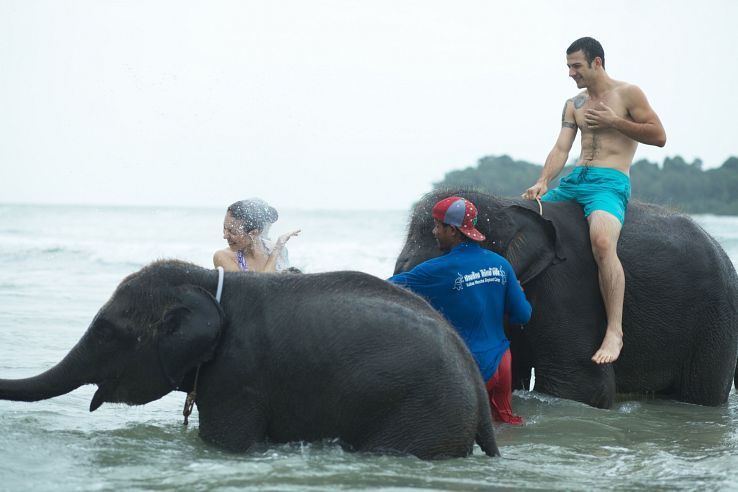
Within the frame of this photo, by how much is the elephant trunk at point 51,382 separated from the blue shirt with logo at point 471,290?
1.79 meters

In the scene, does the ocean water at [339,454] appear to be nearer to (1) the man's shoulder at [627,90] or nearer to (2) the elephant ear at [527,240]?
(2) the elephant ear at [527,240]

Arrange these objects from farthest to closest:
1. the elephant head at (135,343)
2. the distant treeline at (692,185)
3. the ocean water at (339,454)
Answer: the distant treeline at (692,185)
the elephant head at (135,343)
the ocean water at (339,454)

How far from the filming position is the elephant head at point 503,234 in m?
6.98

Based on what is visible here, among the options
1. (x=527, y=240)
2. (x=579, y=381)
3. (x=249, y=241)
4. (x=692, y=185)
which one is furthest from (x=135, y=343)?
(x=692, y=185)

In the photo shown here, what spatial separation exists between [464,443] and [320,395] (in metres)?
0.74

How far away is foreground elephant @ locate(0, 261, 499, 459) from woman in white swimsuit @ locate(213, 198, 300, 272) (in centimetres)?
212

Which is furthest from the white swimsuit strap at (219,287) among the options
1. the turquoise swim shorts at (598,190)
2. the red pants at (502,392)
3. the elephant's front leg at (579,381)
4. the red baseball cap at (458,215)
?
the turquoise swim shorts at (598,190)

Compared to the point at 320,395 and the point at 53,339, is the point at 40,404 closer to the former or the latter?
the point at 320,395

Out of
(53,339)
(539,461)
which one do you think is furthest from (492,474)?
(53,339)

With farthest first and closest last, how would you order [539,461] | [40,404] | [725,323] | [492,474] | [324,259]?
[324,259] → [725,323] → [40,404] → [539,461] → [492,474]

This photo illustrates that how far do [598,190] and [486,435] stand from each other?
2.66m

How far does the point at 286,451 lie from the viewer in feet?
17.3

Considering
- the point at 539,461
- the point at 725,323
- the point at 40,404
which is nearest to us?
the point at 539,461

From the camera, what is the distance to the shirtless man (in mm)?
7203
